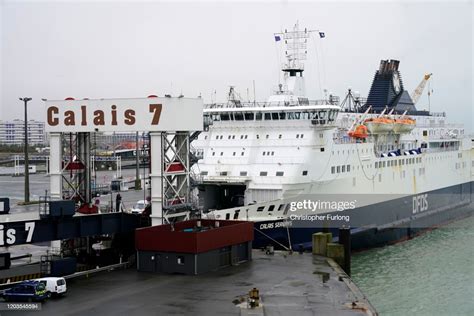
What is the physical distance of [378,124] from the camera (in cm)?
4356

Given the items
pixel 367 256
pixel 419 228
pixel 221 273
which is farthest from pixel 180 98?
pixel 419 228

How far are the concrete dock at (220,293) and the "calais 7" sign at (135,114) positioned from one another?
18.2ft

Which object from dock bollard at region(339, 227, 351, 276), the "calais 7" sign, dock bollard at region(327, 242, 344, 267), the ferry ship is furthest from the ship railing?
the "calais 7" sign

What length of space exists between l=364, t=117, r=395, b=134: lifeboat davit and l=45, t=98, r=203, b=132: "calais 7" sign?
2160cm

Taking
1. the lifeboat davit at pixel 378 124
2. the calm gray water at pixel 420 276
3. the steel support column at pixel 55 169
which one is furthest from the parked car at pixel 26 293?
the lifeboat davit at pixel 378 124

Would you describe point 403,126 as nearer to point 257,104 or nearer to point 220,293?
point 257,104

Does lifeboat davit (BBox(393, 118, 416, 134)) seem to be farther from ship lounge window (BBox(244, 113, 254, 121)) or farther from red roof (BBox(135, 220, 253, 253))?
red roof (BBox(135, 220, 253, 253))

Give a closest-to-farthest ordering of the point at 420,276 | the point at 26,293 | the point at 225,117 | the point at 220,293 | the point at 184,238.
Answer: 1. the point at 26,293
2. the point at 220,293
3. the point at 184,238
4. the point at 420,276
5. the point at 225,117

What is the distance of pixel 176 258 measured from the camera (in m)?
22.6

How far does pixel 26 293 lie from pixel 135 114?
822 cm

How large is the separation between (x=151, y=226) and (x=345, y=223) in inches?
582

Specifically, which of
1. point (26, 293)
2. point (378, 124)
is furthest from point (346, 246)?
point (378, 124)

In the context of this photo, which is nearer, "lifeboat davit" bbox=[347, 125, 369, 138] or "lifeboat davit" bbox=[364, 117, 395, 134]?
"lifeboat davit" bbox=[347, 125, 369, 138]

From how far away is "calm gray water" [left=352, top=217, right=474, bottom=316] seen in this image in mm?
26281
